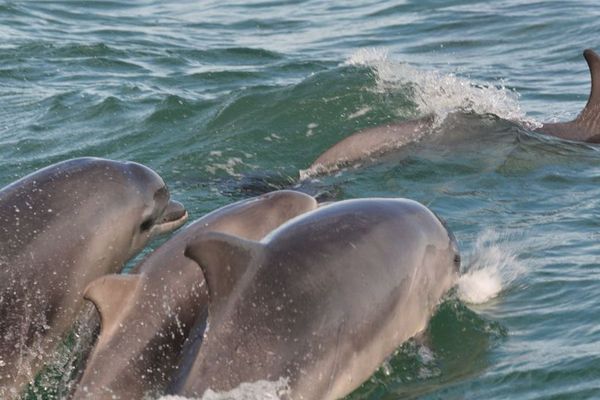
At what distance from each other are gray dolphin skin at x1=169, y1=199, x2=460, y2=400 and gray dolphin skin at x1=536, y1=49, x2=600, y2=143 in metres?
7.66

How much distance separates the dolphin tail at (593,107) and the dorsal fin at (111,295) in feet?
30.6

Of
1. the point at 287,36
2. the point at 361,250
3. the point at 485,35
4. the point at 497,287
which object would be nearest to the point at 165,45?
the point at 287,36

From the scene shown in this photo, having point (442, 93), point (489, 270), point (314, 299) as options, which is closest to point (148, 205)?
point (314, 299)

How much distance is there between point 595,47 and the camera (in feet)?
70.9

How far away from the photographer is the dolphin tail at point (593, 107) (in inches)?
618

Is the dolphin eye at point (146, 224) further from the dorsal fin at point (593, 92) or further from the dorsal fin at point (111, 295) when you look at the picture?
the dorsal fin at point (593, 92)

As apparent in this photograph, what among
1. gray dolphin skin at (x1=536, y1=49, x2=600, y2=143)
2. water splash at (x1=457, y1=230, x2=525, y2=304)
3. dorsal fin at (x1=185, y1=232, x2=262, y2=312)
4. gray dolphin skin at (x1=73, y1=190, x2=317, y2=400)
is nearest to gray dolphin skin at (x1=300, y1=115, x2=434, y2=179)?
gray dolphin skin at (x1=536, y1=49, x2=600, y2=143)

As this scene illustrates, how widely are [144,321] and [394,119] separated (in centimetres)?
917

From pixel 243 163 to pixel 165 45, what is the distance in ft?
29.3

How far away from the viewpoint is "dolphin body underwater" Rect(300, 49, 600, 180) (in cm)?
1448

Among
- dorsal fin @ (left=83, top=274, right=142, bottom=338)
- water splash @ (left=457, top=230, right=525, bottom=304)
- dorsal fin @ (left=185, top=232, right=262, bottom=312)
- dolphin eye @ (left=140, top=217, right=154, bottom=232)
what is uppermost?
dorsal fin @ (left=185, top=232, right=262, bottom=312)

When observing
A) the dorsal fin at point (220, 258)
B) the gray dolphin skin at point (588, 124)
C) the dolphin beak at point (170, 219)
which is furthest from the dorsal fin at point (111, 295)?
the gray dolphin skin at point (588, 124)

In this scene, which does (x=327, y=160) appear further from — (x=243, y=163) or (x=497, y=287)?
(x=497, y=287)

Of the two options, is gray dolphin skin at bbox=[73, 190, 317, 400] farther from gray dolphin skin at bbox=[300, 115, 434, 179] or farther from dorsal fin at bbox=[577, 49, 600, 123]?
dorsal fin at bbox=[577, 49, 600, 123]
